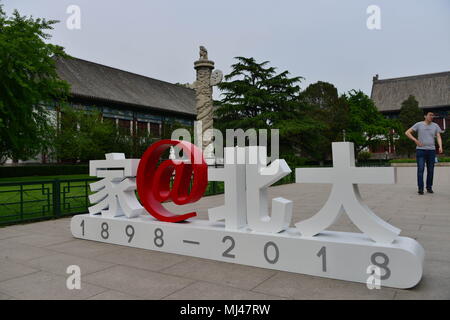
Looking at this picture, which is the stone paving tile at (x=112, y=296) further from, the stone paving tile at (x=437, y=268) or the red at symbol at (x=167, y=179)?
the stone paving tile at (x=437, y=268)

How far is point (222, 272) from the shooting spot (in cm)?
336

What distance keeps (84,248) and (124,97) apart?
31.9 metres

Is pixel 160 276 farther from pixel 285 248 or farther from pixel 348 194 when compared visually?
pixel 348 194

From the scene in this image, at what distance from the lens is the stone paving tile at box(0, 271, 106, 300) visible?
2.83 metres

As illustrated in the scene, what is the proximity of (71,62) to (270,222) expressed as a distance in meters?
35.2

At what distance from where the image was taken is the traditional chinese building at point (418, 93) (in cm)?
5150

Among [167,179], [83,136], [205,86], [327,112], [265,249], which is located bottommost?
[265,249]

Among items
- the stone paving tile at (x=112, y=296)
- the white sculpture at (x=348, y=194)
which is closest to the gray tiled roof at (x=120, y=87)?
the stone paving tile at (x=112, y=296)

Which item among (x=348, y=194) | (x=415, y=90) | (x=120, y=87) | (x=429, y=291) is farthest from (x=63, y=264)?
(x=415, y=90)

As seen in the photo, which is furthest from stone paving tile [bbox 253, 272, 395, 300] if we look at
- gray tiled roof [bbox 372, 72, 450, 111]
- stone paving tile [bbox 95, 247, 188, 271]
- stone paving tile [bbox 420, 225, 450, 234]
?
gray tiled roof [bbox 372, 72, 450, 111]

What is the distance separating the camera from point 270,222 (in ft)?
11.6

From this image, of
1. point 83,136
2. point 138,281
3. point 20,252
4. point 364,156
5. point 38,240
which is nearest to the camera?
point 138,281
